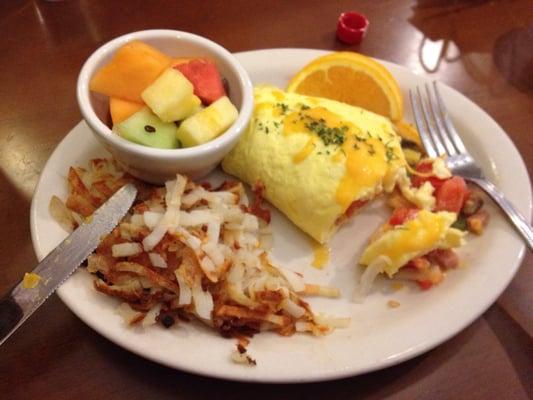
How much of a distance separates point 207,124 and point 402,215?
762 mm

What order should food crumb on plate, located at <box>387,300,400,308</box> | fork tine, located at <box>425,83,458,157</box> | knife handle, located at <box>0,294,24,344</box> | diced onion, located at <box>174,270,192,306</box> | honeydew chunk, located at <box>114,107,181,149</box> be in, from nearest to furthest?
knife handle, located at <box>0,294,24,344</box>, diced onion, located at <box>174,270,192,306</box>, honeydew chunk, located at <box>114,107,181,149</box>, food crumb on plate, located at <box>387,300,400,308</box>, fork tine, located at <box>425,83,458,157</box>

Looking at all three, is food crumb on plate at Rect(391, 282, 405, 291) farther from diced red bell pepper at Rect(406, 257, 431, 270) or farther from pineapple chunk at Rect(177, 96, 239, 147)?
pineapple chunk at Rect(177, 96, 239, 147)

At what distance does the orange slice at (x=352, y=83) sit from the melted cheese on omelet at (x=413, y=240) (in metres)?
0.60

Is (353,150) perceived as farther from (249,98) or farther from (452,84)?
(452,84)

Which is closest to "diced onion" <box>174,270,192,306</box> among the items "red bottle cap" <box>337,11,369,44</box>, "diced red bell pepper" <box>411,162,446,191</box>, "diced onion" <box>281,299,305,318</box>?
"diced onion" <box>281,299,305,318</box>

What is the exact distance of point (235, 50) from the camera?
2568mm

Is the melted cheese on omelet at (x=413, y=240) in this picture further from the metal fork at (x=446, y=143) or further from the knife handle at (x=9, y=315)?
the knife handle at (x=9, y=315)

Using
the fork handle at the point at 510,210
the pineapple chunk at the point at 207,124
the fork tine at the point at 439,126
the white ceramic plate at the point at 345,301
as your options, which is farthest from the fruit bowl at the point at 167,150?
the fork handle at the point at 510,210

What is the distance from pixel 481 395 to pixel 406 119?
1.19m

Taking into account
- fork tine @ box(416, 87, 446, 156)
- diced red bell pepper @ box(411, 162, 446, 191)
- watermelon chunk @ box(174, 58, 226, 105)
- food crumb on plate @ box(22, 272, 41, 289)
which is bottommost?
food crumb on plate @ box(22, 272, 41, 289)

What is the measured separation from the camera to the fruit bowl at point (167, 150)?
160 centimetres

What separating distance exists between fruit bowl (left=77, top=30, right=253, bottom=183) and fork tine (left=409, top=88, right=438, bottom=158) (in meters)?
0.76

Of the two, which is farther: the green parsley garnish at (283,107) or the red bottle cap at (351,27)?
the red bottle cap at (351,27)

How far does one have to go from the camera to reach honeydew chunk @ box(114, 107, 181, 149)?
1.59 meters
